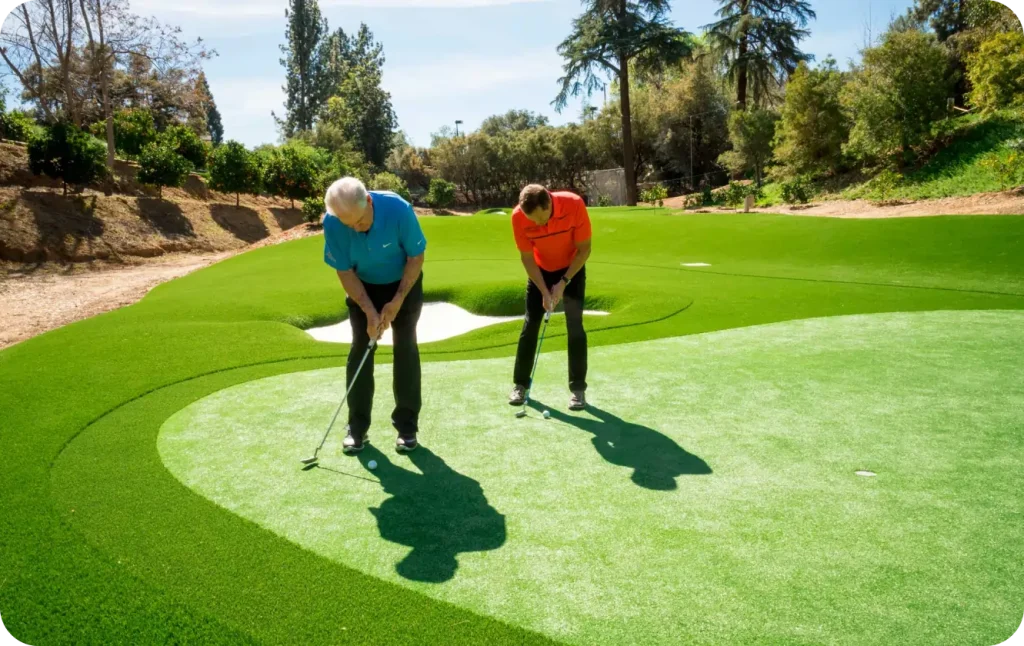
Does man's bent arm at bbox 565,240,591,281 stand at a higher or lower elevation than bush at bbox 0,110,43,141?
lower

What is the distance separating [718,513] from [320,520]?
199 centimetres

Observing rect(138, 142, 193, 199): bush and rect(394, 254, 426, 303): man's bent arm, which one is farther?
rect(138, 142, 193, 199): bush

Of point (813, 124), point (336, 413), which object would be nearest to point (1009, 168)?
point (813, 124)

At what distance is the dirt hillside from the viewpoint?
18.4 metres

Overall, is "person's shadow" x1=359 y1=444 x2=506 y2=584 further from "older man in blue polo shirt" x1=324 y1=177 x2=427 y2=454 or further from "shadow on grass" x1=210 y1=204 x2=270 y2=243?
"shadow on grass" x1=210 y1=204 x2=270 y2=243

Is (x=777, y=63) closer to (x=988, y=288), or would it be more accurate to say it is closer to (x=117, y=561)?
(x=988, y=288)

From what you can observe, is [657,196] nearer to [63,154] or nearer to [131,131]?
[131,131]

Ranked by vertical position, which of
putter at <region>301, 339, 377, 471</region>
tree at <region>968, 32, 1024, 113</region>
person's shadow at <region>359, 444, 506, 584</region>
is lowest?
person's shadow at <region>359, 444, 506, 584</region>

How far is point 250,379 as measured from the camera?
242 inches

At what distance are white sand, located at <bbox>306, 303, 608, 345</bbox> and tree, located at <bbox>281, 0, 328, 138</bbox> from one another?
197 feet

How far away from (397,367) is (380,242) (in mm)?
864

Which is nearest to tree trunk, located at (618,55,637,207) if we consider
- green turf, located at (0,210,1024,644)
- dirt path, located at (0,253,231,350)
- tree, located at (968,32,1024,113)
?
tree, located at (968,32,1024,113)

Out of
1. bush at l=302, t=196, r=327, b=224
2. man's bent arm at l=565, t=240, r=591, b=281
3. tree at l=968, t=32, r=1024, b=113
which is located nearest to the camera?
man's bent arm at l=565, t=240, r=591, b=281

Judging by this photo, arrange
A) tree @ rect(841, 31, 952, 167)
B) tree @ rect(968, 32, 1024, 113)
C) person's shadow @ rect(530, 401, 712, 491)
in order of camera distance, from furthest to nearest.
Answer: tree @ rect(841, 31, 952, 167)
tree @ rect(968, 32, 1024, 113)
person's shadow @ rect(530, 401, 712, 491)
